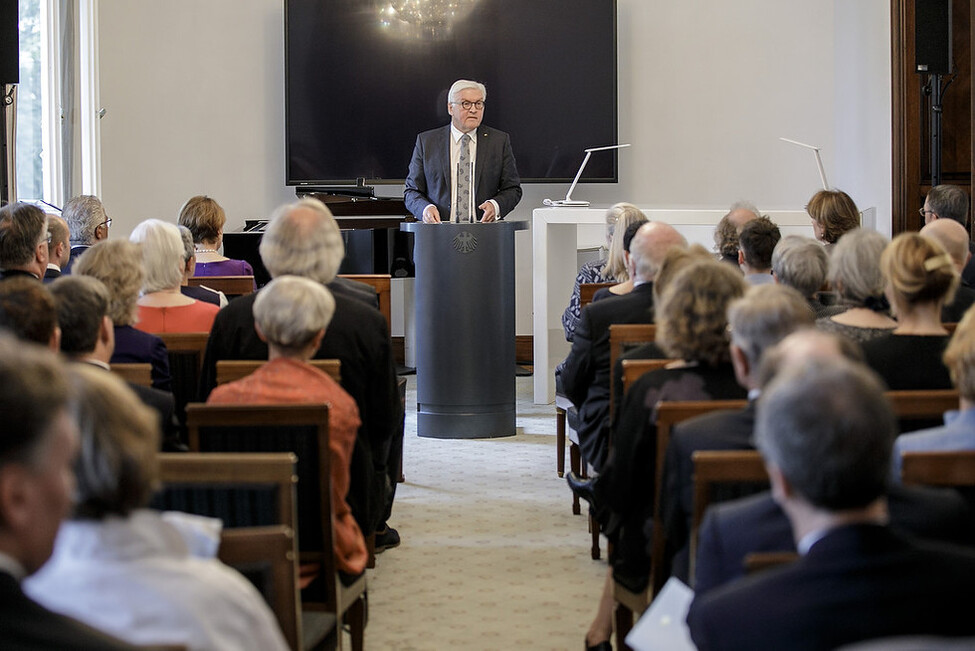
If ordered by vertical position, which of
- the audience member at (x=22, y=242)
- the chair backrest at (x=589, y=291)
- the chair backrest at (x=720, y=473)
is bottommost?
the chair backrest at (x=720, y=473)

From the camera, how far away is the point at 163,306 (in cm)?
427

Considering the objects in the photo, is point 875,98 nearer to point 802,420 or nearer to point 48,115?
point 48,115

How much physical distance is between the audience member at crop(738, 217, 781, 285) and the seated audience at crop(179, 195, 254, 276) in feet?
7.82

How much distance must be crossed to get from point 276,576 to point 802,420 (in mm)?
892

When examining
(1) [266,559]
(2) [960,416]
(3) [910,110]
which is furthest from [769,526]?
(3) [910,110]

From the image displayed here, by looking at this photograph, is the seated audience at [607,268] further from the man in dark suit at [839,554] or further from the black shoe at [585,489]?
the man in dark suit at [839,554]

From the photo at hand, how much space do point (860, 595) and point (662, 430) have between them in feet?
4.00

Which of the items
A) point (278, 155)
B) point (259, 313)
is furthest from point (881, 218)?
point (259, 313)

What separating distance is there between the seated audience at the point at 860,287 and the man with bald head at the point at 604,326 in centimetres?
70

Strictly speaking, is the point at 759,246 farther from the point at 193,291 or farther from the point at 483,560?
the point at 193,291

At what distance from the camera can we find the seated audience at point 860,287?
11.5ft

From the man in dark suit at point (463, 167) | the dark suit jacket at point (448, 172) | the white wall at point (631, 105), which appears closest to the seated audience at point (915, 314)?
the man in dark suit at point (463, 167)

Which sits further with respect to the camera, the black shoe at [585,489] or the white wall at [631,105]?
the white wall at [631,105]

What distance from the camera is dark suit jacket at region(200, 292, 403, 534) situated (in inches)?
143
